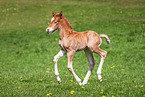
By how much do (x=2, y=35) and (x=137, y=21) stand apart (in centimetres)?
1415

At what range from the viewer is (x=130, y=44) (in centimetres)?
1628

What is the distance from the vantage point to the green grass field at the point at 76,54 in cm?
669

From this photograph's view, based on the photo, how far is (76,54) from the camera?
15406 mm

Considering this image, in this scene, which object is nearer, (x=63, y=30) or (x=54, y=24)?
(x=54, y=24)

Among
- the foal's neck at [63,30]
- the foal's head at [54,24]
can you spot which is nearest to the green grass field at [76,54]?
the foal's neck at [63,30]

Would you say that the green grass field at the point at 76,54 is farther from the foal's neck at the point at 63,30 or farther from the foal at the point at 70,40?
the foal's neck at the point at 63,30

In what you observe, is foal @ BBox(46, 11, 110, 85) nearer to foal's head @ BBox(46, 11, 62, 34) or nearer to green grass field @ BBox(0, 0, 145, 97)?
foal's head @ BBox(46, 11, 62, 34)

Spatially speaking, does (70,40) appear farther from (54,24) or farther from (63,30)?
(54,24)

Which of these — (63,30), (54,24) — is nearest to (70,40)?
(63,30)

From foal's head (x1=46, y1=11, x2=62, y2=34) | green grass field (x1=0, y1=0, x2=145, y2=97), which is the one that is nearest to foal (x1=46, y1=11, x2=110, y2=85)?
foal's head (x1=46, y1=11, x2=62, y2=34)

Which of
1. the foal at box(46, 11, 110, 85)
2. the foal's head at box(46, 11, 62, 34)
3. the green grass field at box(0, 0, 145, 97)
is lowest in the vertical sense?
the green grass field at box(0, 0, 145, 97)

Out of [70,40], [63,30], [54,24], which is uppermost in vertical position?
[54,24]

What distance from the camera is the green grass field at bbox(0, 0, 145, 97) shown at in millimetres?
6688

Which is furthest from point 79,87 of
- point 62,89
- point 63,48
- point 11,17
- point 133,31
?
point 11,17
